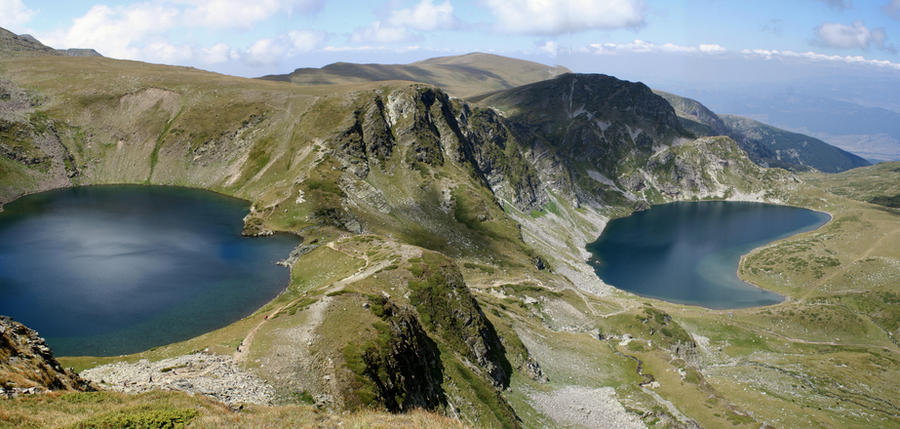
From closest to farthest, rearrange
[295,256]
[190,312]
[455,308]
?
[455,308] < [190,312] < [295,256]

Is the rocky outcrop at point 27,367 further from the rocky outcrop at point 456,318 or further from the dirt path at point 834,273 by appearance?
the dirt path at point 834,273

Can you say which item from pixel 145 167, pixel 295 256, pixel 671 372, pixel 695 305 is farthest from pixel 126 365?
pixel 145 167

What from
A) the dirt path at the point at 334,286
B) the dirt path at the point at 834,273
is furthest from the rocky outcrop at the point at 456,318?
the dirt path at the point at 834,273

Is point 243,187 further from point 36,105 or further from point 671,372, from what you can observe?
point 671,372

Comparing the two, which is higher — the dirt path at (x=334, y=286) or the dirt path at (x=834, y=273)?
the dirt path at (x=334, y=286)

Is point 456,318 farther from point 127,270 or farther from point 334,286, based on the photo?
point 127,270

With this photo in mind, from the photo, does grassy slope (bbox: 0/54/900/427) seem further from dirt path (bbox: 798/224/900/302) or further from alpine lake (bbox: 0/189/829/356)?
alpine lake (bbox: 0/189/829/356)
